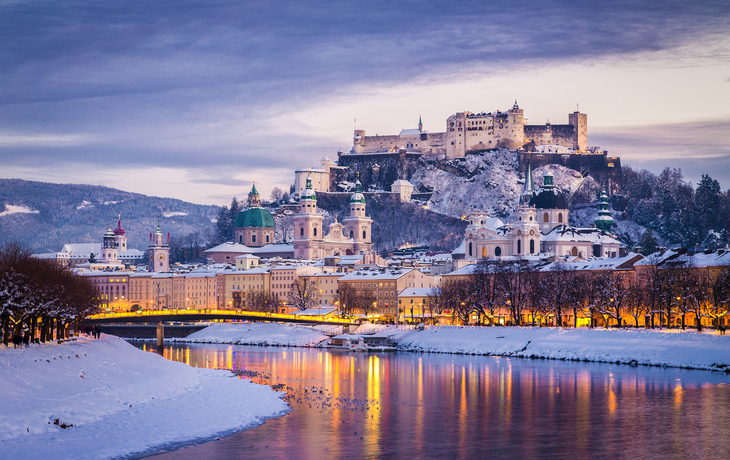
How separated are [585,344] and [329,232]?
110 meters

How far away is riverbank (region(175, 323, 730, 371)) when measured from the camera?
5775 centimetres

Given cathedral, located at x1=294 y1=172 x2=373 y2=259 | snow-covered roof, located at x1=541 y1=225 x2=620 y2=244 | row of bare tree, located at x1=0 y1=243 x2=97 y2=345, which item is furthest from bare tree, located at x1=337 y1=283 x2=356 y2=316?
row of bare tree, located at x1=0 y1=243 x2=97 y2=345

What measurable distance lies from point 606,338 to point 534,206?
2963 inches

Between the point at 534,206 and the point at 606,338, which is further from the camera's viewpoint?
the point at 534,206

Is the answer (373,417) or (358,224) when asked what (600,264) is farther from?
(358,224)

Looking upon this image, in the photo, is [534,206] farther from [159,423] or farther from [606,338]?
[159,423]

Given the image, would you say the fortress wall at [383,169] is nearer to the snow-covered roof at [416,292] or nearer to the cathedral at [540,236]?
the cathedral at [540,236]

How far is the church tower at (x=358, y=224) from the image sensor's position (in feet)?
554

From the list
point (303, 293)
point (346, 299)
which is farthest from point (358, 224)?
point (346, 299)

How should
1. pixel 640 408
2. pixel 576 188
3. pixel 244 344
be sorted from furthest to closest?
pixel 576 188
pixel 244 344
pixel 640 408

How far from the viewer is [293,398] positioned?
42.4 m

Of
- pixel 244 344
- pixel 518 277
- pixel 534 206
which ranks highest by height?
pixel 534 206

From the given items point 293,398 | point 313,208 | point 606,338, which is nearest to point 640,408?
point 293,398

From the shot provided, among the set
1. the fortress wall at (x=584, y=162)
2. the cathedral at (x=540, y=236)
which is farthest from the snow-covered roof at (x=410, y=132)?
the cathedral at (x=540, y=236)
